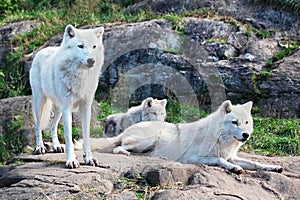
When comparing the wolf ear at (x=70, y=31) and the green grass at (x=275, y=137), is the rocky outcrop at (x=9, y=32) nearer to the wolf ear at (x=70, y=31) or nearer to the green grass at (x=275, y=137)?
the green grass at (x=275, y=137)

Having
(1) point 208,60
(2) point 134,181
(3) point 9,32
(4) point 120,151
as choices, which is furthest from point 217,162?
(3) point 9,32

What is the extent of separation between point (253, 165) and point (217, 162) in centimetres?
48

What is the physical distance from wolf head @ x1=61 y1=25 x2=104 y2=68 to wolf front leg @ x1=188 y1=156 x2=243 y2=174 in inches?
77.0

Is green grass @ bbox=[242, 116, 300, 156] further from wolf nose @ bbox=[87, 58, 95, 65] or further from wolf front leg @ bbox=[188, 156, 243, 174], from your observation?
wolf nose @ bbox=[87, 58, 95, 65]

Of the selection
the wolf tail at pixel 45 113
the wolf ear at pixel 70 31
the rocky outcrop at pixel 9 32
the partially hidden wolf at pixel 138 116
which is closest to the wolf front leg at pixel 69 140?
the wolf ear at pixel 70 31

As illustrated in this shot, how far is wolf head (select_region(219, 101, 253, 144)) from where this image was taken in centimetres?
762

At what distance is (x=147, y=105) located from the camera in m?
10.6

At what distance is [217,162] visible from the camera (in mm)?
7574

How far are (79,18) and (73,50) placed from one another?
957 centimetres

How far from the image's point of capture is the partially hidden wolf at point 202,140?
7.67 meters

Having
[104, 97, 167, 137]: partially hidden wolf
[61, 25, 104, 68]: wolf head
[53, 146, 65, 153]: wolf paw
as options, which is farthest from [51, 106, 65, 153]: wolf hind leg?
[104, 97, 167, 137]: partially hidden wolf

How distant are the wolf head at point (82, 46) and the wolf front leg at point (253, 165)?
232 cm

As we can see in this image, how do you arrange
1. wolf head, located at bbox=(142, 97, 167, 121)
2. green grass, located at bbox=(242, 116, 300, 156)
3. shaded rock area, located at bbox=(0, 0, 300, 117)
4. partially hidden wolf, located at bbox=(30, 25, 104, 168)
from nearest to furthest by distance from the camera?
partially hidden wolf, located at bbox=(30, 25, 104, 168) → green grass, located at bbox=(242, 116, 300, 156) → wolf head, located at bbox=(142, 97, 167, 121) → shaded rock area, located at bbox=(0, 0, 300, 117)

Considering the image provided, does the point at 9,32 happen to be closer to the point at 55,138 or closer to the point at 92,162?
the point at 55,138
